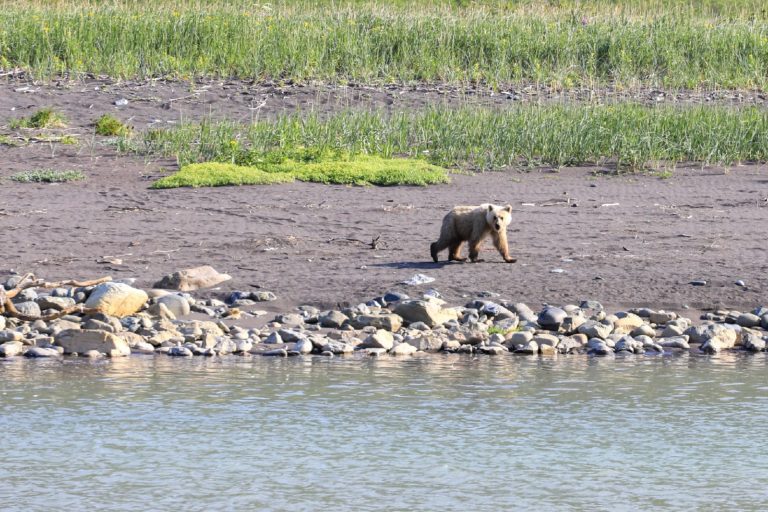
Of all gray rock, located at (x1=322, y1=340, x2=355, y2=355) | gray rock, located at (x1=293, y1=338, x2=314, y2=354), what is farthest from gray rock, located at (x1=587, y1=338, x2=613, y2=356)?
gray rock, located at (x1=293, y1=338, x2=314, y2=354)

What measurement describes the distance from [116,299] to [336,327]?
1.76 metres

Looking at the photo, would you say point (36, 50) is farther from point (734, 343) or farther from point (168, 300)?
point (734, 343)

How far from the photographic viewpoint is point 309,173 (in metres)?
15.6

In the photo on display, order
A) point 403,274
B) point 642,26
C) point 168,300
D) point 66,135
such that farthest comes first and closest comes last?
point 642,26 → point 66,135 → point 403,274 → point 168,300

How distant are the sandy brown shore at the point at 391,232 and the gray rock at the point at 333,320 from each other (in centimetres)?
59

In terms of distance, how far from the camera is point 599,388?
8.70 metres

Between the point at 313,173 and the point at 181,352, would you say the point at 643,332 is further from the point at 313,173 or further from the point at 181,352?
the point at 313,173

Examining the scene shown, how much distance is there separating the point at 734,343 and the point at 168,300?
450cm

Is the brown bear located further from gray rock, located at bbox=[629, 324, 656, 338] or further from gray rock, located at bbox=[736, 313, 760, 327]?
gray rock, located at bbox=[736, 313, 760, 327]

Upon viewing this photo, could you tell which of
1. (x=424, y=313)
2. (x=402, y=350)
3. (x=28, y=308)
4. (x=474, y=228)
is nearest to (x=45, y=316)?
(x=28, y=308)

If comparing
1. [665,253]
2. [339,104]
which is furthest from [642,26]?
[665,253]

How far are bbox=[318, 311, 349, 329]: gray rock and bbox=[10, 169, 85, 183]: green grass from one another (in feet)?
19.5

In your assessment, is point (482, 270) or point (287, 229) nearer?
point (482, 270)

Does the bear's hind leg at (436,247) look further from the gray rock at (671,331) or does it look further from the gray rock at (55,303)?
the gray rock at (55,303)
